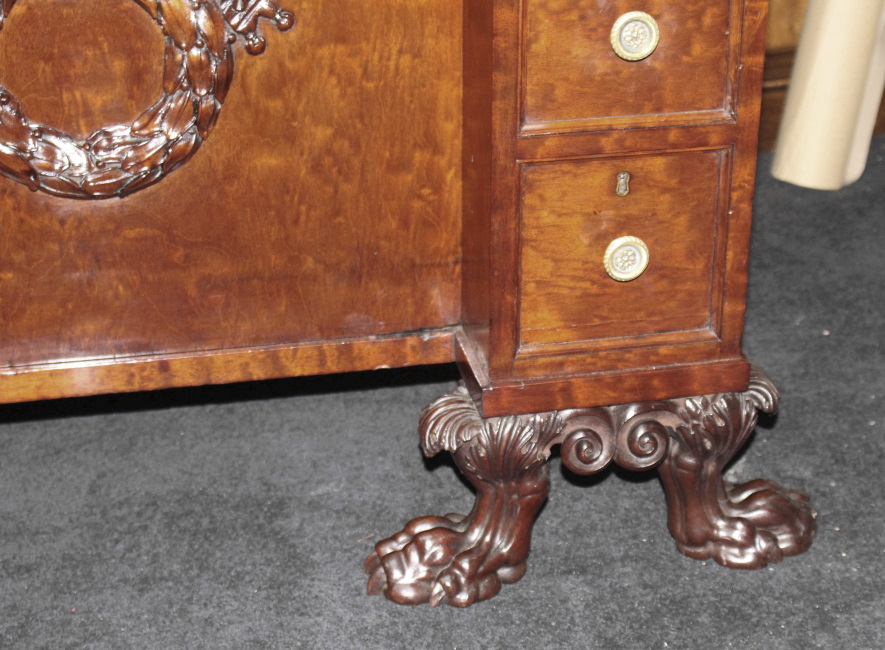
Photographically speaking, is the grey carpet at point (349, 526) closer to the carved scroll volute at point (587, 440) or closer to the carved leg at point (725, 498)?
the carved leg at point (725, 498)

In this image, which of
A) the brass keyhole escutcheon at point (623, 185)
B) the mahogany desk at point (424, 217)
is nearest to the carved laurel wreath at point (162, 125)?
the mahogany desk at point (424, 217)

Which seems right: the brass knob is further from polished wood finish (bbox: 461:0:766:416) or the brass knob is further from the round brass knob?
the round brass knob

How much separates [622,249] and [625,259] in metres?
0.01

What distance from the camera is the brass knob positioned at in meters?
0.93

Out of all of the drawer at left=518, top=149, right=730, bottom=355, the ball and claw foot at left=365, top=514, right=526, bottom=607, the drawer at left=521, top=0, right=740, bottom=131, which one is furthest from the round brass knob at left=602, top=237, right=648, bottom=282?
the ball and claw foot at left=365, top=514, right=526, bottom=607

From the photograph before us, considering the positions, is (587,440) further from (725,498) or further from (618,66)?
(618,66)

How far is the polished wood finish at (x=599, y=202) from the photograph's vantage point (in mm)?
944

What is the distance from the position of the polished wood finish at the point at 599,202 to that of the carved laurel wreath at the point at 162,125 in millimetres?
208

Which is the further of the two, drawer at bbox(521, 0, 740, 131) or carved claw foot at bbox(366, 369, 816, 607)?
carved claw foot at bbox(366, 369, 816, 607)

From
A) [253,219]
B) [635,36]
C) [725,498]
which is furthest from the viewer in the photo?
A: [725,498]

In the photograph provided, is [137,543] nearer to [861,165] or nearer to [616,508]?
[616,508]

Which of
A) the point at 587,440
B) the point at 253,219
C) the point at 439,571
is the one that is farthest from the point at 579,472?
the point at 253,219

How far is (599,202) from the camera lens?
3.28ft

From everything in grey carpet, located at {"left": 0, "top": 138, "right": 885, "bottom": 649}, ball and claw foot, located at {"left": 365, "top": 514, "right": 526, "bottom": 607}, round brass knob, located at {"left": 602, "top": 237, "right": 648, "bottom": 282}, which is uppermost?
round brass knob, located at {"left": 602, "top": 237, "right": 648, "bottom": 282}
